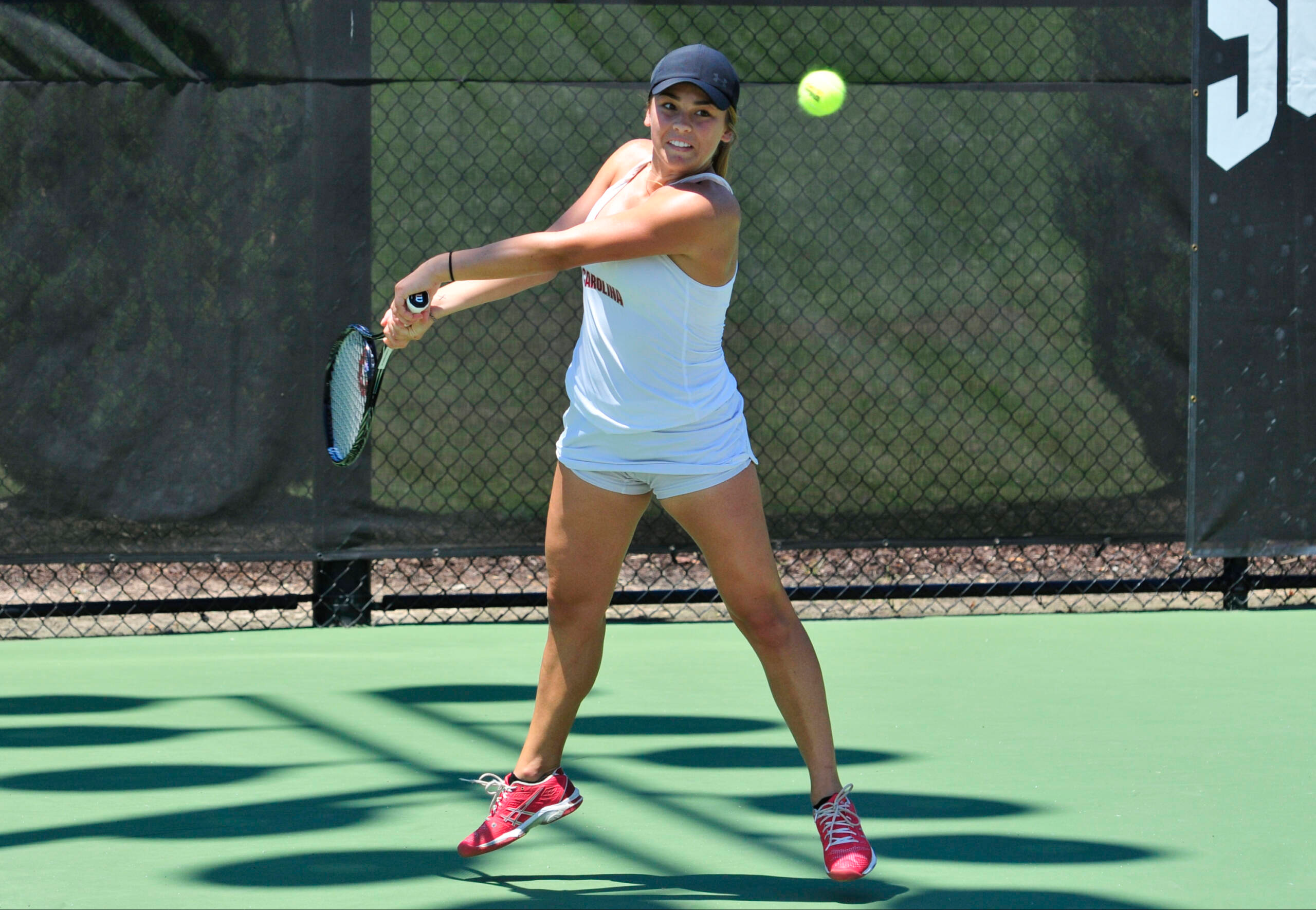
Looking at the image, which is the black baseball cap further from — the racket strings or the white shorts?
the racket strings

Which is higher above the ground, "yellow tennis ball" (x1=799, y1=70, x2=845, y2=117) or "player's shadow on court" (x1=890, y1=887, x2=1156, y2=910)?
"yellow tennis ball" (x1=799, y1=70, x2=845, y2=117)

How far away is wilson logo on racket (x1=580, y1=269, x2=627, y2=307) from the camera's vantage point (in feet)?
9.53

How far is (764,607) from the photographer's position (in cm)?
296

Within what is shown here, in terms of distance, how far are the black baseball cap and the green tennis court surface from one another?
1.44m

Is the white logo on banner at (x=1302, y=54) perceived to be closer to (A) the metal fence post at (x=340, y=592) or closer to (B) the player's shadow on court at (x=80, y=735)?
(A) the metal fence post at (x=340, y=592)

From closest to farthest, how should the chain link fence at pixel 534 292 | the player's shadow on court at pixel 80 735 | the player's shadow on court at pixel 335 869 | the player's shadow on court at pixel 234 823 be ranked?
the player's shadow on court at pixel 335 869, the player's shadow on court at pixel 234 823, the player's shadow on court at pixel 80 735, the chain link fence at pixel 534 292

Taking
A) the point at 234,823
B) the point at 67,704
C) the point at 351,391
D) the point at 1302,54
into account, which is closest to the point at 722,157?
the point at 351,391

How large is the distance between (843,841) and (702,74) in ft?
4.63

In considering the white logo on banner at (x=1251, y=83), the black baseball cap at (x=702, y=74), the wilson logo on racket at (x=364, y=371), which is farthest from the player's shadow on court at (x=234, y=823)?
the white logo on banner at (x=1251, y=83)

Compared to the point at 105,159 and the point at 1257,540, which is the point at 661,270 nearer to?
the point at 105,159

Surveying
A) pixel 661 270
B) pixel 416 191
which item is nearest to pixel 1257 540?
pixel 416 191

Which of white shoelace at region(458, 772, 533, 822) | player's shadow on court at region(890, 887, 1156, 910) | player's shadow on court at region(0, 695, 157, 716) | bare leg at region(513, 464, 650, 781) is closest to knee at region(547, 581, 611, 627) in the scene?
bare leg at region(513, 464, 650, 781)

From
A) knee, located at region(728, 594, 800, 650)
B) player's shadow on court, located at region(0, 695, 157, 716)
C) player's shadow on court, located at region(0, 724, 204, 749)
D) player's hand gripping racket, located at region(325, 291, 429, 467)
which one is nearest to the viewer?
knee, located at region(728, 594, 800, 650)

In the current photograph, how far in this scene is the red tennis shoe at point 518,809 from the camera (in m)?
Result: 2.97
